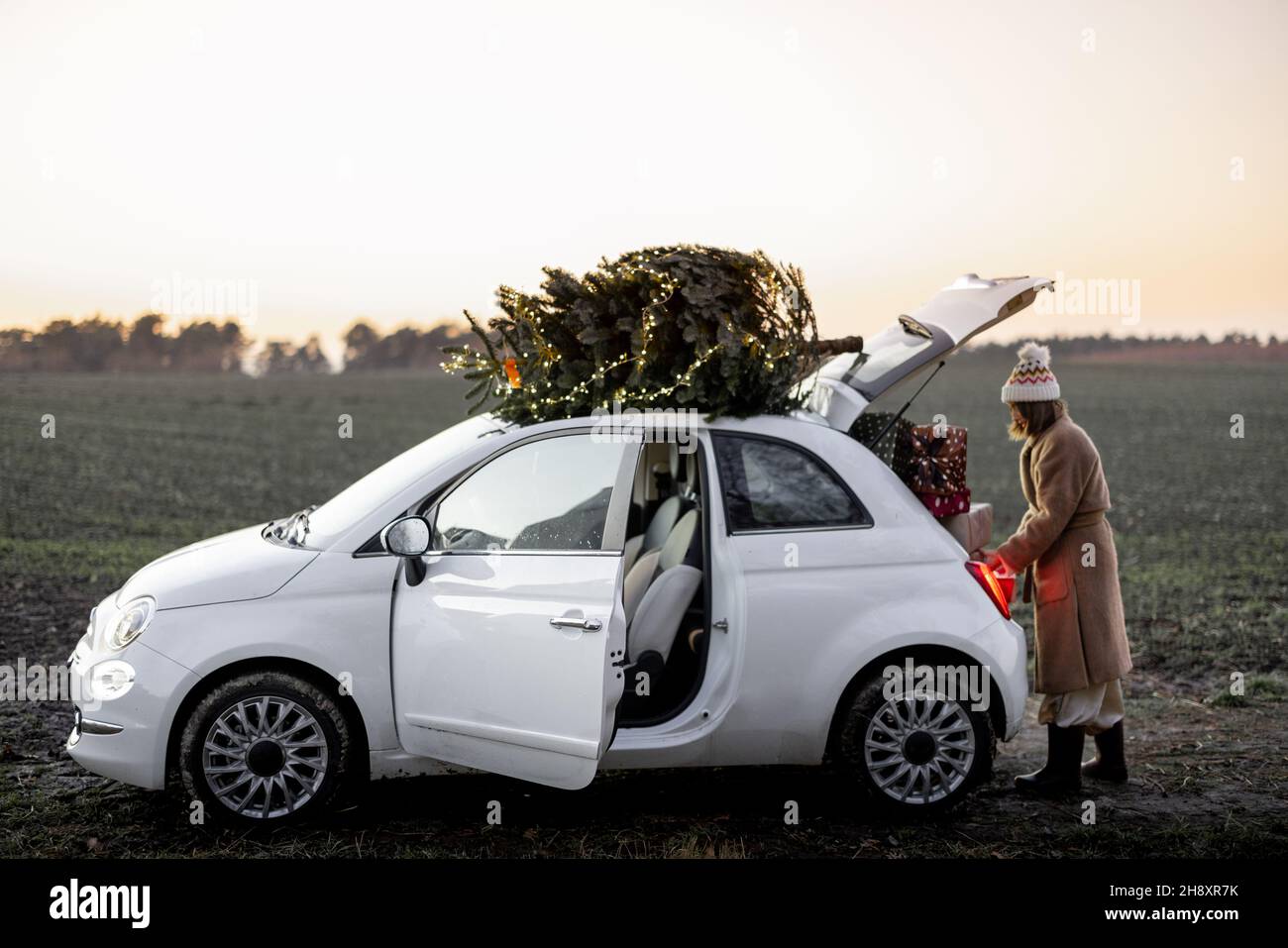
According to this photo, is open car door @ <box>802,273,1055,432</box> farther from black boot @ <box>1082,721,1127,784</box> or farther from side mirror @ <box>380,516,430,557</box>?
black boot @ <box>1082,721,1127,784</box>

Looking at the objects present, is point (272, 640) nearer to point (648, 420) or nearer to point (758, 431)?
point (648, 420)

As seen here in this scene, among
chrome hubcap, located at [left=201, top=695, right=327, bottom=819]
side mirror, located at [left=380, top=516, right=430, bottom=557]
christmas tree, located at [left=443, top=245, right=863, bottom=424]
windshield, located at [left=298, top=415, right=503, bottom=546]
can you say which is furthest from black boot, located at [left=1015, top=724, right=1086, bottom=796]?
chrome hubcap, located at [left=201, top=695, right=327, bottom=819]

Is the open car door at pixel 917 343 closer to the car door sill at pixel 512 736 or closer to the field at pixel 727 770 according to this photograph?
the field at pixel 727 770

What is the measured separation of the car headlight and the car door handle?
1.74 m

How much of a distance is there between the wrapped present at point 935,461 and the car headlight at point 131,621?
3.50 meters

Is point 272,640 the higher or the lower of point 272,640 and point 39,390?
the lower

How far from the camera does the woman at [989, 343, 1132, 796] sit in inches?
236

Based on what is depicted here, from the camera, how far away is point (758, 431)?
5.46m

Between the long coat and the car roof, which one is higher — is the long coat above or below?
below

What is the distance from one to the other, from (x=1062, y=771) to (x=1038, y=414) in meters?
1.85

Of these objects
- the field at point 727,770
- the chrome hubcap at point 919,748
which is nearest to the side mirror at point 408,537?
the field at point 727,770

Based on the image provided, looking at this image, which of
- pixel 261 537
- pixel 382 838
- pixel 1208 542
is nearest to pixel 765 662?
pixel 382 838
